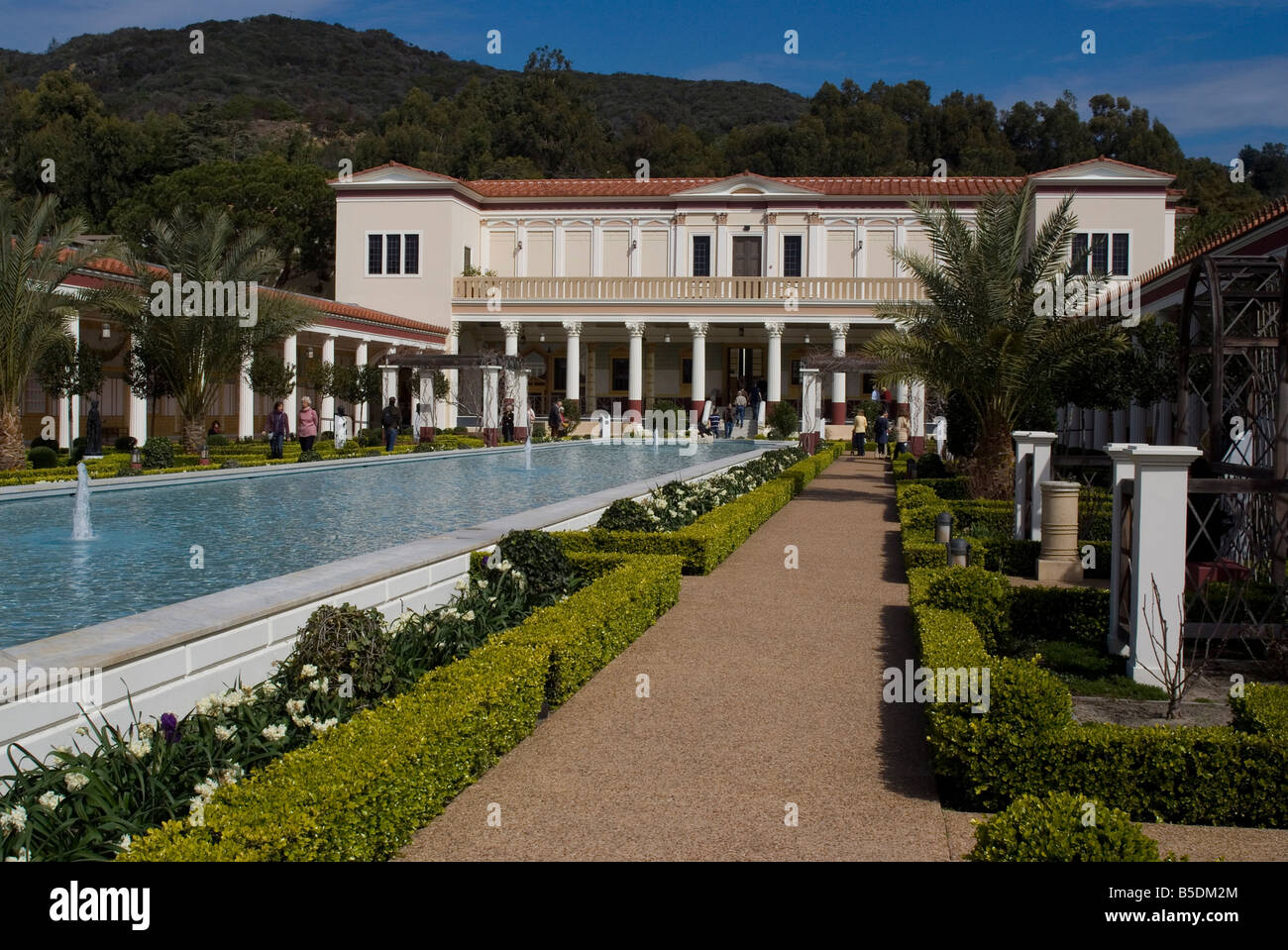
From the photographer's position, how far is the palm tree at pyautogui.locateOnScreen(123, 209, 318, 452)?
19188 mm

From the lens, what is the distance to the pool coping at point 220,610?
4.53 m

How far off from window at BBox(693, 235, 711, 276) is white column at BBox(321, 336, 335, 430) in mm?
14881

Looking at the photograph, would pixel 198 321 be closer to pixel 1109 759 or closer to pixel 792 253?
pixel 1109 759

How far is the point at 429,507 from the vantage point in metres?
12.8

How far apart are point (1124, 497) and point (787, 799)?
341 centimetres

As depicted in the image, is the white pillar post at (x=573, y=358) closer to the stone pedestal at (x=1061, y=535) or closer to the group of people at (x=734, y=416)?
the group of people at (x=734, y=416)

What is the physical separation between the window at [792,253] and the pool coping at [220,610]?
3246 centimetres

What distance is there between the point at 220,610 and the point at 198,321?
595 inches

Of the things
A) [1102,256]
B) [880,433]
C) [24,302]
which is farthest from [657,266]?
[24,302]

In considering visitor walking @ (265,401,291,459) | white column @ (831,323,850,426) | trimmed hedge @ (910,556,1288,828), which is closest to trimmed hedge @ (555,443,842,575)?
trimmed hedge @ (910,556,1288,828)

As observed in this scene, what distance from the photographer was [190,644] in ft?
16.1

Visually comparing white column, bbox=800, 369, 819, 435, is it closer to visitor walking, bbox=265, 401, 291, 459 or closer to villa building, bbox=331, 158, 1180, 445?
villa building, bbox=331, 158, 1180, 445

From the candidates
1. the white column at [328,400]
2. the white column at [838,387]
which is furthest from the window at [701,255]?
the white column at [328,400]
